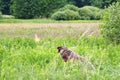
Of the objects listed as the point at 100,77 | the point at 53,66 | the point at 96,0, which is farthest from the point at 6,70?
the point at 96,0

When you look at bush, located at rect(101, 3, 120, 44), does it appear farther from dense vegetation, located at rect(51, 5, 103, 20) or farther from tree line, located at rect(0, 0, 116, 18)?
tree line, located at rect(0, 0, 116, 18)

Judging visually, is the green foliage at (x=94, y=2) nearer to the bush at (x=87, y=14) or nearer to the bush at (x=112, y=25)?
the bush at (x=87, y=14)

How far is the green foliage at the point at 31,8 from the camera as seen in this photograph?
33906 millimetres

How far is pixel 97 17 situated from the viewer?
93.3 feet

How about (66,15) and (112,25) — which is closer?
(112,25)

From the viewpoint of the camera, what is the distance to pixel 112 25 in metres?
8.98

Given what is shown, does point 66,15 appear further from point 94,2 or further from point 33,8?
point 94,2

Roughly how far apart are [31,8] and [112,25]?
25.7 metres

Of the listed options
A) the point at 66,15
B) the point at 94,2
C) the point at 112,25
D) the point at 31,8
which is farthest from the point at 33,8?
the point at 112,25

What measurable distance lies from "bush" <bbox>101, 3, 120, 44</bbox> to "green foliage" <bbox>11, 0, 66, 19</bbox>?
24.9 meters

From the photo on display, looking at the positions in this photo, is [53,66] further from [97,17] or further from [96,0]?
[96,0]

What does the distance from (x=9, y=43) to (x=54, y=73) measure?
4.81 m

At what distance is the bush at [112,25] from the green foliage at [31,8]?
2487cm

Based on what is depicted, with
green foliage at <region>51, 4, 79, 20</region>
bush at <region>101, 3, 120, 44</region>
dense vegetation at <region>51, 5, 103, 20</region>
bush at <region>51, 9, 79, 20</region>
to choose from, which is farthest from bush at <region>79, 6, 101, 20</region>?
bush at <region>101, 3, 120, 44</region>
